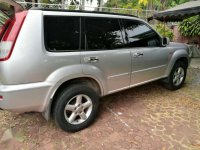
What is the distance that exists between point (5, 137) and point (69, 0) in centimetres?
1353

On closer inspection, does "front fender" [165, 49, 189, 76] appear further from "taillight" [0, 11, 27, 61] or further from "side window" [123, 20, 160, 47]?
"taillight" [0, 11, 27, 61]

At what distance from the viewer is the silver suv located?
9.14 feet

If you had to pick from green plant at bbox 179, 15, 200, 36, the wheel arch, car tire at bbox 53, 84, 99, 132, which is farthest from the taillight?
green plant at bbox 179, 15, 200, 36

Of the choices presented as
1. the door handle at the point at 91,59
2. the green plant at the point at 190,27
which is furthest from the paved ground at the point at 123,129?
the green plant at the point at 190,27

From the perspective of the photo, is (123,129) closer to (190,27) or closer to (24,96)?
(24,96)

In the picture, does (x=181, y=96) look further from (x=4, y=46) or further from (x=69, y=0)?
(x=69, y=0)

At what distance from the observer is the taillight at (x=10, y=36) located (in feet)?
8.98

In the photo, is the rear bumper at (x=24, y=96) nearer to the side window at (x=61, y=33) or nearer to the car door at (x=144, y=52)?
the side window at (x=61, y=33)

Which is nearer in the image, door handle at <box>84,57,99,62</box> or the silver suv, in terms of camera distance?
the silver suv

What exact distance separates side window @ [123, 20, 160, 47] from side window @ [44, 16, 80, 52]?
1.12 meters

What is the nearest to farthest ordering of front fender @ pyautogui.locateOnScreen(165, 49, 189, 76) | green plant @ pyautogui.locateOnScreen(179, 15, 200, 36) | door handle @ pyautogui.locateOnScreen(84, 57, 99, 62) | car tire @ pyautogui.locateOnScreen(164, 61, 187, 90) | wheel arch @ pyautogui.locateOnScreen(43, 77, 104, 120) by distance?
wheel arch @ pyautogui.locateOnScreen(43, 77, 104, 120)
door handle @ pyautogui.locateOnScreen(84, 57, 99, 62)
front fender @ pyautogui.locateOnScreen(165, 49, 189, 76)
car tire @ pyautogui.locateOnScreen(164, 61, 187, 90)
green plant @ pyautogui.locateOnScreen(179, 15, 200, 36)

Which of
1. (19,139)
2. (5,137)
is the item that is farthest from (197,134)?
(5,137)

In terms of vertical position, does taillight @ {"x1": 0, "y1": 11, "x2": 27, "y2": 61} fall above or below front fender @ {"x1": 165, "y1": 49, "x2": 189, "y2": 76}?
above

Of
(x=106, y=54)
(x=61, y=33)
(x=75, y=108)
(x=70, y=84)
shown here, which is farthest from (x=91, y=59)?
(x=75, y=108)
